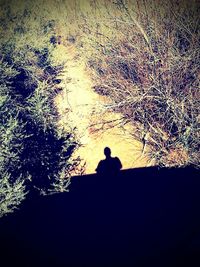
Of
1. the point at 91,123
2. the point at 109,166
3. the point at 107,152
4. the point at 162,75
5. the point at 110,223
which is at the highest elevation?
the point at 162,75

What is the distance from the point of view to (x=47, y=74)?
10.6 meters

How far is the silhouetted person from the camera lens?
23.4 ft

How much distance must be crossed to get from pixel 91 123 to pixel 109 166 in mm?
2088

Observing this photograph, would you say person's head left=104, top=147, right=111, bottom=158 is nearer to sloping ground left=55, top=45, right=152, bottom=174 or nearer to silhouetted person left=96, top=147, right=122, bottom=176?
silhouetted person left=96, top=147, right=122, bottom=176

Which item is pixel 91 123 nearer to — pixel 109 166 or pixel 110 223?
pixel 109 166

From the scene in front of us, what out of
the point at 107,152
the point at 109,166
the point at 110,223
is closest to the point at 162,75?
the point at 107,152

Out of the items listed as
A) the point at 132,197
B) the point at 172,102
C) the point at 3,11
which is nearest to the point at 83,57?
the point at 3,11

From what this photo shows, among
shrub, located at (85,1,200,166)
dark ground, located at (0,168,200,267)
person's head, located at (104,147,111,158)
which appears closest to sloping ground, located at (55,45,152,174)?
person's head, located at (104,147,111,158)

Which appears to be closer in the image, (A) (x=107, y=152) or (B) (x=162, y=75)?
(B) (x=162, y=75)

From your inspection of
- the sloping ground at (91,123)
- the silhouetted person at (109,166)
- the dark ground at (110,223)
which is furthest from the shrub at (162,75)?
the silhouetted person at (109,166)

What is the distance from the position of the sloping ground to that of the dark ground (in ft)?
2.30

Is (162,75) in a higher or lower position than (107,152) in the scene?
higher

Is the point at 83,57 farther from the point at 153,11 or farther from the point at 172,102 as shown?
the point at 172,102

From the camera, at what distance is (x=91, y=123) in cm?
867
